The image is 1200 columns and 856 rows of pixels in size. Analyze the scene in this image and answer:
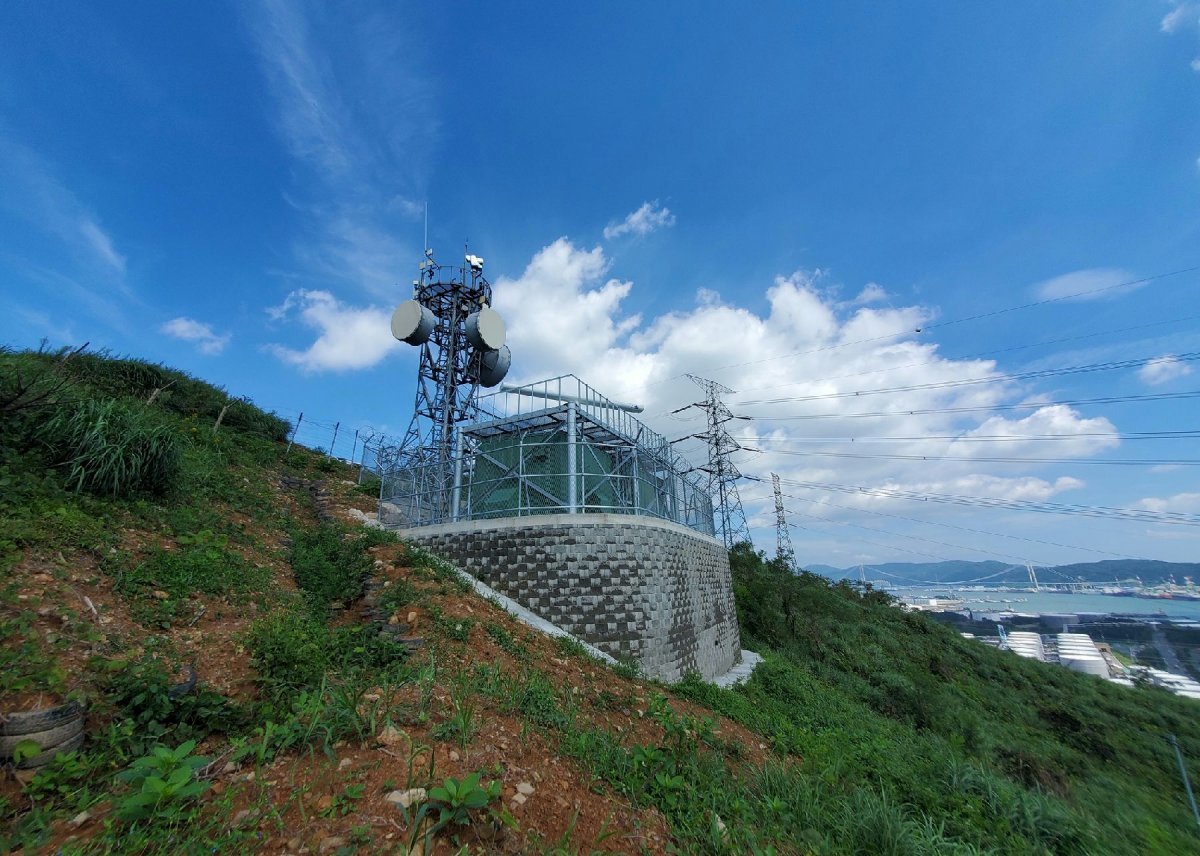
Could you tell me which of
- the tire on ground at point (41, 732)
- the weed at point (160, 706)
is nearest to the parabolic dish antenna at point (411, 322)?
the weed at point (160, 706)

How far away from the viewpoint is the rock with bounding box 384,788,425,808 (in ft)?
9.48

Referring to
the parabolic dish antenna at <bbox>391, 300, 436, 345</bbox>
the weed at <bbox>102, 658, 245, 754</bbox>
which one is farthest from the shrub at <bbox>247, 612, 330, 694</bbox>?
the parabolic dish antenna at <bbox>391, 300, 436, 345</bbox>

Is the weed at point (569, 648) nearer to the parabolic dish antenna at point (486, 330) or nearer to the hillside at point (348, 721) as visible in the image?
the hillside at point (348, 721)

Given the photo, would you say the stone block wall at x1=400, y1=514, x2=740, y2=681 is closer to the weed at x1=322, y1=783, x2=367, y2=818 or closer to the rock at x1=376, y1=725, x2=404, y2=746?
the rock at x1=376, y1=725, x2=404, y2=746

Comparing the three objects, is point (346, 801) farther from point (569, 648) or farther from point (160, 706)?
point (569, 648)

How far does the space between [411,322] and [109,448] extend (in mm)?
11794

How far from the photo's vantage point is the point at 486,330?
60.1 ft

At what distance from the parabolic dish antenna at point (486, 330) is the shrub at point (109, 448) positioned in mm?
10908

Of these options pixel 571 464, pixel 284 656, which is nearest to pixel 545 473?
pixel 571 464

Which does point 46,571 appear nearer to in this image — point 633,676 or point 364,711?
point 364,711

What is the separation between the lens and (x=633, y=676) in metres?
8.45

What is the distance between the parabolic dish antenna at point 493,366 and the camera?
784 inches

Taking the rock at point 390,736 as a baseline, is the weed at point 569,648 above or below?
below

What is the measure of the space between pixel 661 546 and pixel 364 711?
773 cm
